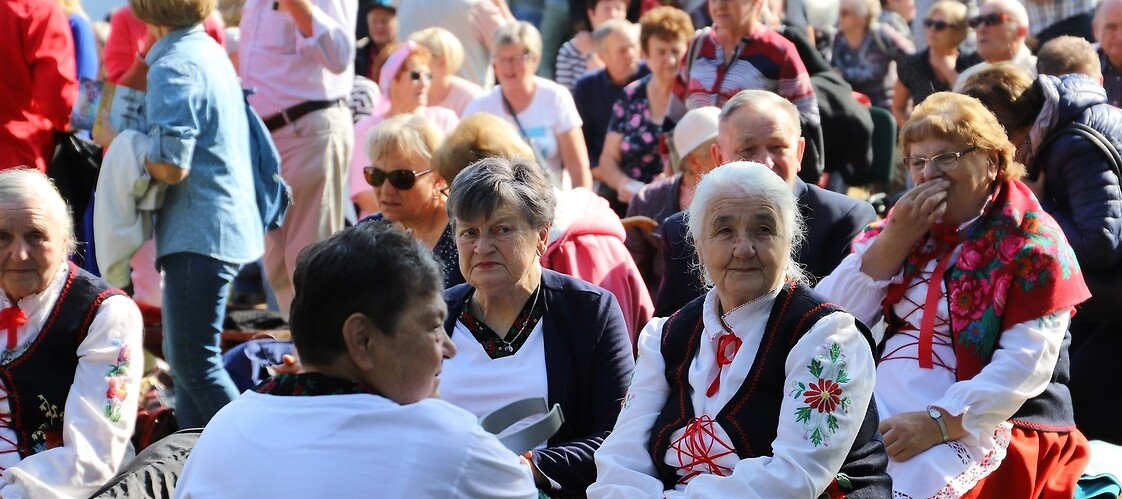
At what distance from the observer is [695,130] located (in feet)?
17.4

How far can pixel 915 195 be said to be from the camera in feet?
12.3

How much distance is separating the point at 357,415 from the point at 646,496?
3.60ft

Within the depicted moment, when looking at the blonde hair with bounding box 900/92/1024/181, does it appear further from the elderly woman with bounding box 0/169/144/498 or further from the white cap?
the elderly woman with bounding box 0/169/144/498

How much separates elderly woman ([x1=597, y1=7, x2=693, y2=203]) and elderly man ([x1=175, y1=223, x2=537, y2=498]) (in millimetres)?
4622

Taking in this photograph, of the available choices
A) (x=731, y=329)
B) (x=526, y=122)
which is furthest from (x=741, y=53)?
(x=731, y=329)

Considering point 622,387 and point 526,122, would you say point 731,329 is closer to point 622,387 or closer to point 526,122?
point 622,387

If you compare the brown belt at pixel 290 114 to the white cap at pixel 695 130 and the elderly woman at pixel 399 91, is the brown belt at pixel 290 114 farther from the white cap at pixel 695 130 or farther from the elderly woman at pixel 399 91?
the white cap at pixel 695 130

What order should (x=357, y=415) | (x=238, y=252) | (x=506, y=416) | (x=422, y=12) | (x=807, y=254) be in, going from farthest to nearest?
(x=422, y=12) < (x=238, y=252) < (x=807, y=254) < (x=506, y=416) < (x=357, y=415)

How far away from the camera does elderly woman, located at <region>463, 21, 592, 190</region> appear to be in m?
7.24

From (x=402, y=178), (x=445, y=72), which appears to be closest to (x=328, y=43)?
(x=445, y=72)

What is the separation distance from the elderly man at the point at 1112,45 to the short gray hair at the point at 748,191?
143 inches

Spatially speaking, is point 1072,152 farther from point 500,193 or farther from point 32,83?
point 32,83

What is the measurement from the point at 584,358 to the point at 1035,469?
4.07 feet

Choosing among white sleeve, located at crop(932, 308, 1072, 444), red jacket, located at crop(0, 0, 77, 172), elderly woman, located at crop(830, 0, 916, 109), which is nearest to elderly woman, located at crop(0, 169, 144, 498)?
red jacket, located at crop(0, 0, 77, 172)
